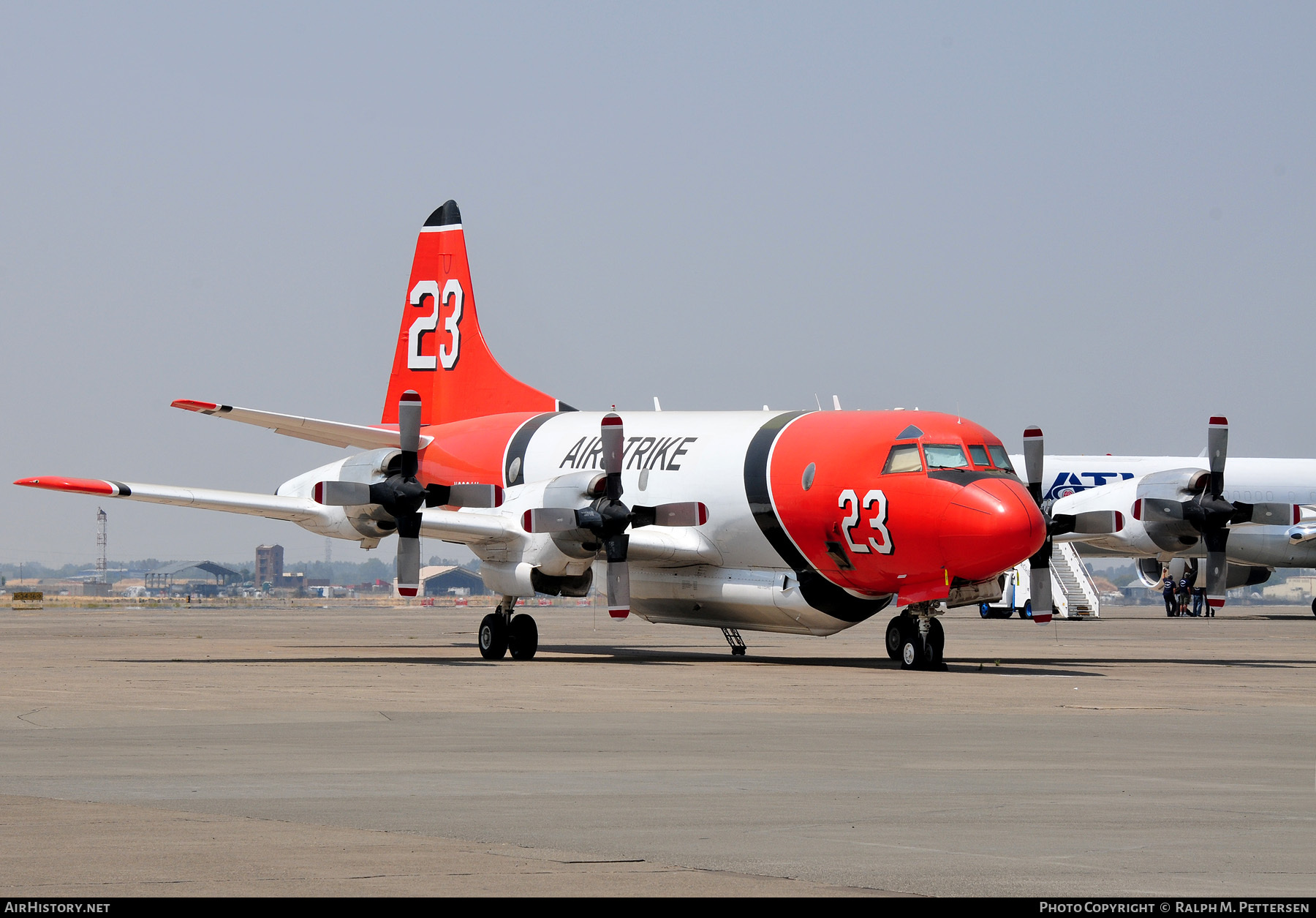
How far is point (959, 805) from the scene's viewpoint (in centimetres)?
1045

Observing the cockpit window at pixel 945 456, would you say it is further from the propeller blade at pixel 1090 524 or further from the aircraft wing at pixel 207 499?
the aircraft wing at pixel 207 499

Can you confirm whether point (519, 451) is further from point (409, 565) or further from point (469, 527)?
point (409, 565)

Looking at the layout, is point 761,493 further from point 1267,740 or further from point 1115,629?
point 1115,629

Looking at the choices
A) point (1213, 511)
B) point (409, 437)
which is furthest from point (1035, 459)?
point (409, 437)

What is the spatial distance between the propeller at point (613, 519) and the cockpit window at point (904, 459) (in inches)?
143

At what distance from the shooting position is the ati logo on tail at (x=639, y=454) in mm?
30281

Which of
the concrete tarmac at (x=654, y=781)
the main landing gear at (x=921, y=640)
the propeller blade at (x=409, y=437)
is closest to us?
the concrete tarmac at (x=654, y=781)

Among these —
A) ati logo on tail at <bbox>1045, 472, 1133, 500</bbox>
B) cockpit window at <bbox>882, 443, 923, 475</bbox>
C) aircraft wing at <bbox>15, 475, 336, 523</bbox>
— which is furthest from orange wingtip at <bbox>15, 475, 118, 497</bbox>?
ati logo on tail at <bbox>1045, 472, 1133, 500</bbox>

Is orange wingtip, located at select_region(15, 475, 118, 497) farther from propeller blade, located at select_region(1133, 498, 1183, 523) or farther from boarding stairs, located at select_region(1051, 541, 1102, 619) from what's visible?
boarding stairs, located at select_region(1051, 541, 1102, 619)

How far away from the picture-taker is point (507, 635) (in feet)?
99.5

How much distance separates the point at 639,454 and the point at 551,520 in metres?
3.26

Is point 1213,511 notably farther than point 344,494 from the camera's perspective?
Yes

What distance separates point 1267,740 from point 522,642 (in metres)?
17.4

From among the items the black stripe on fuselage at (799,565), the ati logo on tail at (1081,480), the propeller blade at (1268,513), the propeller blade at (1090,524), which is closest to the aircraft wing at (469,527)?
the black stripe on fuselage at (799,565)
